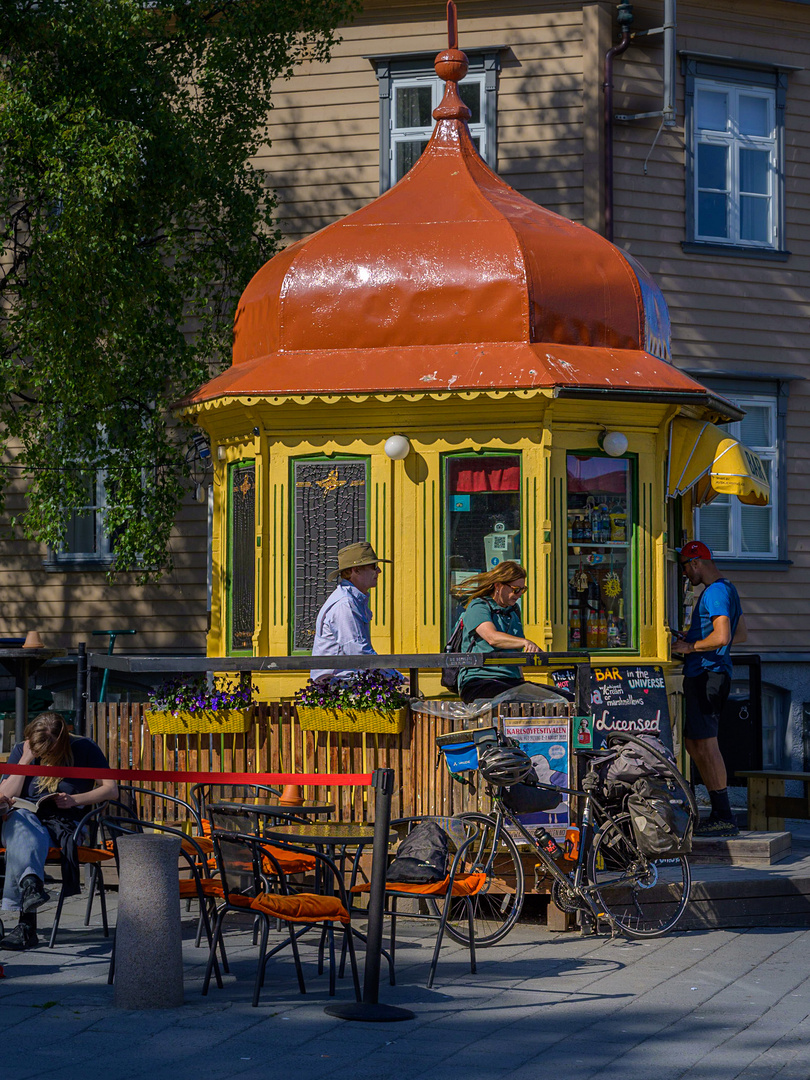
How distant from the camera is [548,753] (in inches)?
346

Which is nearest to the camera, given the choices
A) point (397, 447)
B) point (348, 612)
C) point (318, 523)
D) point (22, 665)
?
point (348, 612)

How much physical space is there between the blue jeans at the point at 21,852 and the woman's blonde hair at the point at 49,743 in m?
0.53

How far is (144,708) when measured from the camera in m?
9.97

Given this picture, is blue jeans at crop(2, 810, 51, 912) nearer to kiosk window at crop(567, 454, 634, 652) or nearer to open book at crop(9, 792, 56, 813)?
open book at crop(9, 792, 56, 813)

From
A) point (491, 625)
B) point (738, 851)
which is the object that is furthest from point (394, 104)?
point (738, 851)

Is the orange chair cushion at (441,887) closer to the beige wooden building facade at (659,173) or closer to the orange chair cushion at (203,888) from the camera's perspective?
the orange chair cushion at (203,888)

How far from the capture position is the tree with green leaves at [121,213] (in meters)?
12.7

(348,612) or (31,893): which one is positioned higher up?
(348,612)

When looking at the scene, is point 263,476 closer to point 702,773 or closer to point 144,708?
point 144,708

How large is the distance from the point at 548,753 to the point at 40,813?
286 centimetres

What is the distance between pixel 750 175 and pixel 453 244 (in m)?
8.18

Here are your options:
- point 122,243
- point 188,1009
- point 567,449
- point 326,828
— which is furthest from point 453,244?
point 188,1009

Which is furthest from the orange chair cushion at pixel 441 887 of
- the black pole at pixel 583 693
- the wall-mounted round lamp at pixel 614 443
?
the wall-mounted round lamp at pixel 614 443

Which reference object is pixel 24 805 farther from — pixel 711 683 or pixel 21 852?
pixel 711 683
